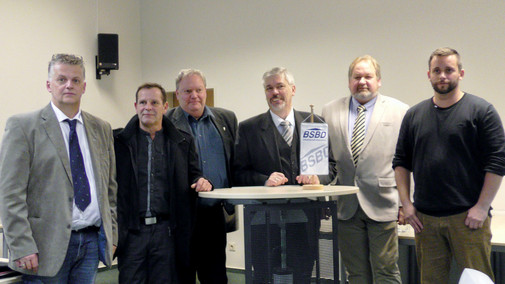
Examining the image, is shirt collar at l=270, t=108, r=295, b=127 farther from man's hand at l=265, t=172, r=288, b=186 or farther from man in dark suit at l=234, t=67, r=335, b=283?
man's hand at l=265, t=172, r=288, b=186

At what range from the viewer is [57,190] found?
2.20 m

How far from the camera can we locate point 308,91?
497 centimetres

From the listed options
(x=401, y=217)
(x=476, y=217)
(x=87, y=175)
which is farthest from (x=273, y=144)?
(x=476, y=217)

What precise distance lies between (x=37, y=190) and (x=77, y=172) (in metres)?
0.20

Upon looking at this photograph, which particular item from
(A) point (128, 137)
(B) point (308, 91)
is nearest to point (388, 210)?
(A) point (128, 137)

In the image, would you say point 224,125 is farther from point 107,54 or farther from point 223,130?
point 107,54

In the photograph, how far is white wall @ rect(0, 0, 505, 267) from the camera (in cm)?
422

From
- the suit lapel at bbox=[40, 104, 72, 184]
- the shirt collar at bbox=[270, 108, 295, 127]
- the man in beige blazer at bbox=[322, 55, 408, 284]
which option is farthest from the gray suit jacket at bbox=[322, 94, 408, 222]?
the suit lapel at bbox=[40, 104, 72, 184]

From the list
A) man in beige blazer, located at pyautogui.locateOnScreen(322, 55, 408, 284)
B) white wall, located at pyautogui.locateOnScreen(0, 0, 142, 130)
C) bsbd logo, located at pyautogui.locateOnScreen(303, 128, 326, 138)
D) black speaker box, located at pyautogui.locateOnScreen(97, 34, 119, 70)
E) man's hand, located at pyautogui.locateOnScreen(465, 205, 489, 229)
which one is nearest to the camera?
bsbd logo, located at pyautogui.locateOnScreen(303, 128, 326, 138)

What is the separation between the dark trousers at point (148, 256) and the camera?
103 inches

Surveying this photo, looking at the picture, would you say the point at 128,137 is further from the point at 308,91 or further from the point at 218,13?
the point at 218,13

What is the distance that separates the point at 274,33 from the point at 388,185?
276cm

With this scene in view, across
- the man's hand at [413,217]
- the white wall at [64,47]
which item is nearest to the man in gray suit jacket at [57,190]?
the man's hand at [413,217]

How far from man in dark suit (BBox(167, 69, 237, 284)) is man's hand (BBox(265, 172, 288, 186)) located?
622mm
